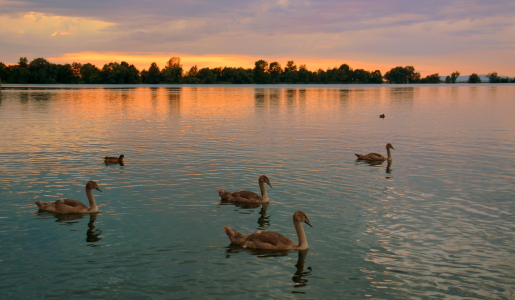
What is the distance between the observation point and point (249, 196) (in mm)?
18719

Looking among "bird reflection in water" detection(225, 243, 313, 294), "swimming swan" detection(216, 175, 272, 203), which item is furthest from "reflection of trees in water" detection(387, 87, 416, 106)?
"bird reflection in water" detection(225, 243, 313, 294)

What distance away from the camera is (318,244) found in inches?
567

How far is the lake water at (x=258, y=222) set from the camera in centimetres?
1173

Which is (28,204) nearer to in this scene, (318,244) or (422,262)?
(318,244)

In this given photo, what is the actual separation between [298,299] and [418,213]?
7.98 m

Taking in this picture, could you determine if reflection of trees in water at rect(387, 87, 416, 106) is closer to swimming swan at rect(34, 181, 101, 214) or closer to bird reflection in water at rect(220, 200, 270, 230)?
bird reflection in water at rect(220, 200, 270, 230)

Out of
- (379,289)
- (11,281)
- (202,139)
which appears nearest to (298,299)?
(379,289)

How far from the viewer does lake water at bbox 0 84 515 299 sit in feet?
38.5

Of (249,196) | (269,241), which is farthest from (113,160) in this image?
(269,241)

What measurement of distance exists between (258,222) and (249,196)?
2.15m

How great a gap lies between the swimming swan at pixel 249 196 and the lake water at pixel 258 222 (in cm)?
34

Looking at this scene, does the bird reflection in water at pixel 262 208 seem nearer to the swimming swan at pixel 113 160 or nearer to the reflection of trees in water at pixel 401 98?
the swimming swan at pixel 113 160

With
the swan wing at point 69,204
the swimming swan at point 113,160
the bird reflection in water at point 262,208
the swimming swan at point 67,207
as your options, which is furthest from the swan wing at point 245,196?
the swimming swan at point 113,160

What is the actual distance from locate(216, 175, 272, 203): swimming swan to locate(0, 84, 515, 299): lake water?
340 millimetres
